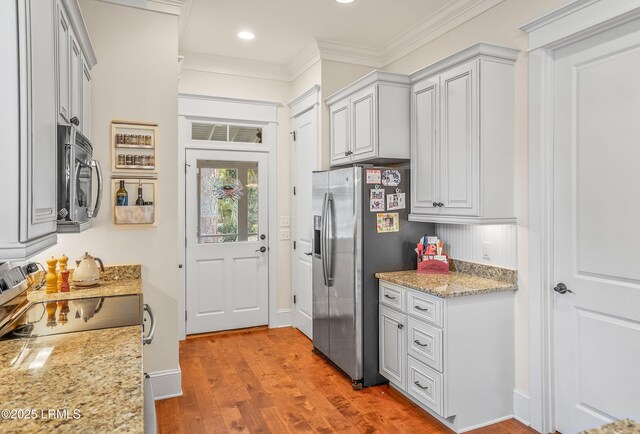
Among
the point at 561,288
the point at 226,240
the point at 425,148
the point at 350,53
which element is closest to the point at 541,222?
the point at 561,288

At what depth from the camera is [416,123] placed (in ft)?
A: 10.6

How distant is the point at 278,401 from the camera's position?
2951 mm

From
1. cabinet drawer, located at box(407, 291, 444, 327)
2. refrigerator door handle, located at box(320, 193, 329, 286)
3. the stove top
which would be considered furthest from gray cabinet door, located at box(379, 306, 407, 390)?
the stove top

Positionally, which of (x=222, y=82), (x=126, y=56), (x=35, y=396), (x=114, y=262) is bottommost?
(x=35, y=396)

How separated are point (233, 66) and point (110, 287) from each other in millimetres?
2873

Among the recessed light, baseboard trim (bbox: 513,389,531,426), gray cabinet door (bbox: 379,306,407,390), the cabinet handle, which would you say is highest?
the recessed light

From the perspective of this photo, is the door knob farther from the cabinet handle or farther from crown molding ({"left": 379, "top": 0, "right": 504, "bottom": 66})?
crown molding ({"left": 379, "top": 0, "right": 504, "bottom": 66})

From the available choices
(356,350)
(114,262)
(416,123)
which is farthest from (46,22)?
(356,350)

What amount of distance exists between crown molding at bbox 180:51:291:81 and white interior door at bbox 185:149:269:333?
0.88 m

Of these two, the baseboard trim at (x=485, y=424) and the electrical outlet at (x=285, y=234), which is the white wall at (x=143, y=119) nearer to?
the electrical outlet at (x=285, y=234)

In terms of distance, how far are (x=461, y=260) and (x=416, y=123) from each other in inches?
44.1

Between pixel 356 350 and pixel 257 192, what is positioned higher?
pixel 257 192

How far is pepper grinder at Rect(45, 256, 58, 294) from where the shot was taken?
2.38m

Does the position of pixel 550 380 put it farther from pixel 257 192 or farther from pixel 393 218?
pixel 257 192
